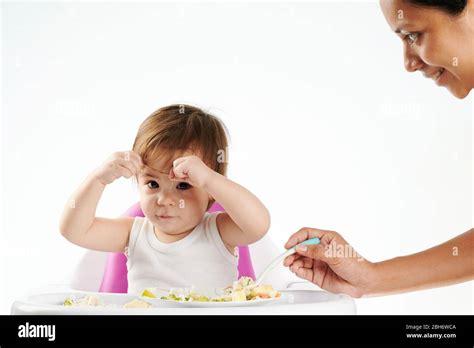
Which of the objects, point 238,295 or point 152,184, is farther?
point 152,184

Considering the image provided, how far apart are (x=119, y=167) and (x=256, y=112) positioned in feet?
1.82

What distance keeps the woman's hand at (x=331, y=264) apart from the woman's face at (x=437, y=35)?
1.08ft

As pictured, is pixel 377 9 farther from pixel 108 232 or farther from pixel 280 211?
pixel 108 232

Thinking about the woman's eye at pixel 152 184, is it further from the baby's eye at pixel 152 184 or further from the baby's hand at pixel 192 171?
the baby's hand at pixel 192 171

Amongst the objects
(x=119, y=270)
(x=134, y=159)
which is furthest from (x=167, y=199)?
(x=119, y=270)

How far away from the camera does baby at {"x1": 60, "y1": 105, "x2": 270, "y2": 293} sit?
1226 mm

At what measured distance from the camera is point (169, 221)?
1.27 meters

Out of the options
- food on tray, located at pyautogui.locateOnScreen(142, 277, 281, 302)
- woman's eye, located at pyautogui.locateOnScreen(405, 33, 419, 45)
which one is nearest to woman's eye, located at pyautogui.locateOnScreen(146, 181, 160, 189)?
food on tray, located at pyautogui.locateOnScreen(142, 277, 281, 302)

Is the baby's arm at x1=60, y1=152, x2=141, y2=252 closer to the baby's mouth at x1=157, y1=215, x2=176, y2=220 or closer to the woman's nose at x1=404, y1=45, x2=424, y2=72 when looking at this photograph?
the baby's mouth at x1=157, y1=215, x2=176, y2=220

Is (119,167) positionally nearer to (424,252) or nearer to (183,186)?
(183,186)

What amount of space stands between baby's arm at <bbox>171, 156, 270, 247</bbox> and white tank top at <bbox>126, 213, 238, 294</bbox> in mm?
84
